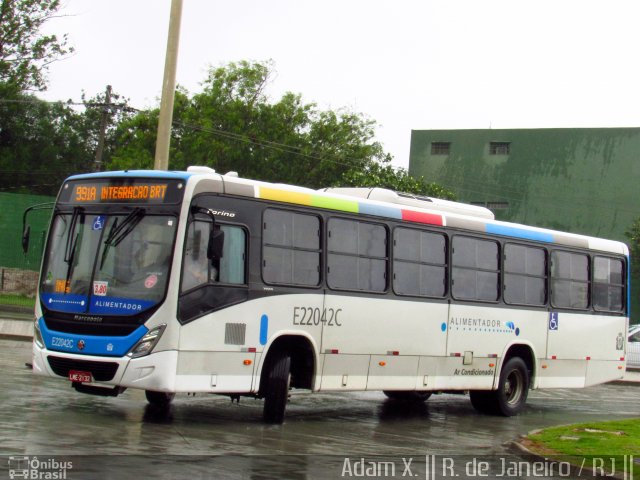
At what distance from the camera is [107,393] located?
1252cm

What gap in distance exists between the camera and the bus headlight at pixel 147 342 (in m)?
12.2

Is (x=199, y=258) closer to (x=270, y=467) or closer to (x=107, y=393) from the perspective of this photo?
(x=107, y=393)

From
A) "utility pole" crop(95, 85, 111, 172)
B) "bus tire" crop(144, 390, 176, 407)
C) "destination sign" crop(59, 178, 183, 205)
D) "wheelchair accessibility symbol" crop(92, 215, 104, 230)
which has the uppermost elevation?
"utility pole" crop(95, 85, 111, 172)

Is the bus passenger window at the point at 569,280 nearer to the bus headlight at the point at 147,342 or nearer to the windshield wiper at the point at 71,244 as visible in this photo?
the bus headlight at the point at 147,342

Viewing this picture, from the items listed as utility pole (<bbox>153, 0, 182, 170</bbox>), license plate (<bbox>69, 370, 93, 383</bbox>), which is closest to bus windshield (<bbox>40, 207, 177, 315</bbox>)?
license plate (<bbox>69, 370, 93, 383</bbox>)

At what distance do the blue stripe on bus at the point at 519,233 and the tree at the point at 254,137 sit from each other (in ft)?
136

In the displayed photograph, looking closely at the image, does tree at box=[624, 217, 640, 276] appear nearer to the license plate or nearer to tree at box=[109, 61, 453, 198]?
tree at box=[109, 61, 453, 198]

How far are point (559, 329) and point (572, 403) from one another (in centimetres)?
352

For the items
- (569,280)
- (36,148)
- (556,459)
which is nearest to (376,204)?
(556,459)

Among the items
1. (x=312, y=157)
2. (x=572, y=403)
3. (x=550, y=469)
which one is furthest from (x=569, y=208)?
(x=550, y=469)

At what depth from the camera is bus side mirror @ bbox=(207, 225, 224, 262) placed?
12359mm

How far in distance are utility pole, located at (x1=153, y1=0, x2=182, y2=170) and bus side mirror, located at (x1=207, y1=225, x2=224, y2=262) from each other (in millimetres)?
5408

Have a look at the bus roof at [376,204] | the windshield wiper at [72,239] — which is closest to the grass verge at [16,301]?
the bus roof at [376,204]

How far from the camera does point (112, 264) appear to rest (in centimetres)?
1259
